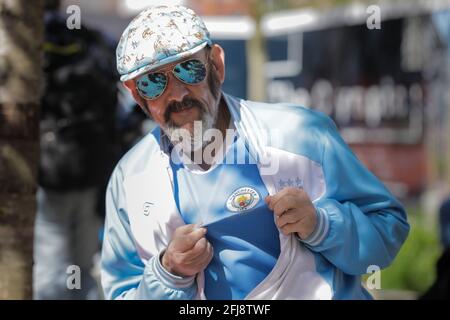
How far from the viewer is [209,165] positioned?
272 cm

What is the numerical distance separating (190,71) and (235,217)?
43 centimetres

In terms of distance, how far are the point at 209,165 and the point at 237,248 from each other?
250mm

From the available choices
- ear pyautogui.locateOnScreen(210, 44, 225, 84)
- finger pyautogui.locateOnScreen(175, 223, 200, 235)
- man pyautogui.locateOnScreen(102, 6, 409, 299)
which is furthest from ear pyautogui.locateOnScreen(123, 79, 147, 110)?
finger pyautogui.locateOnScreen(175, 223, 200, 235)

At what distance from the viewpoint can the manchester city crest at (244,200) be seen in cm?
267

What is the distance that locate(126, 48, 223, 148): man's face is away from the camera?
106 inches

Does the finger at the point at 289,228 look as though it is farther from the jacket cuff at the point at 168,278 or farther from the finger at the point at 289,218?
the jacket cuff at the point at 168,278

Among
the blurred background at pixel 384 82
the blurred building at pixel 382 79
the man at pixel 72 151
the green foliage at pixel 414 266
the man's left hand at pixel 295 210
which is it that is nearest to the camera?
the man's left hand at pixel 295 210

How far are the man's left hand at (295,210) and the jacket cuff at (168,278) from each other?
33 cm

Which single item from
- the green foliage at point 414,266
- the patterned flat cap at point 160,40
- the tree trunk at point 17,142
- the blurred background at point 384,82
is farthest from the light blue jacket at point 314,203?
the green foliage at point 414,266

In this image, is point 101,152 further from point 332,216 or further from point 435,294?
point 332,216

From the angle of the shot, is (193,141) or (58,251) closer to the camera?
(193,141)

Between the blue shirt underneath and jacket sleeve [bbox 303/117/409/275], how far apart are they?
143 mm

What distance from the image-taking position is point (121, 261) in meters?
2.85
